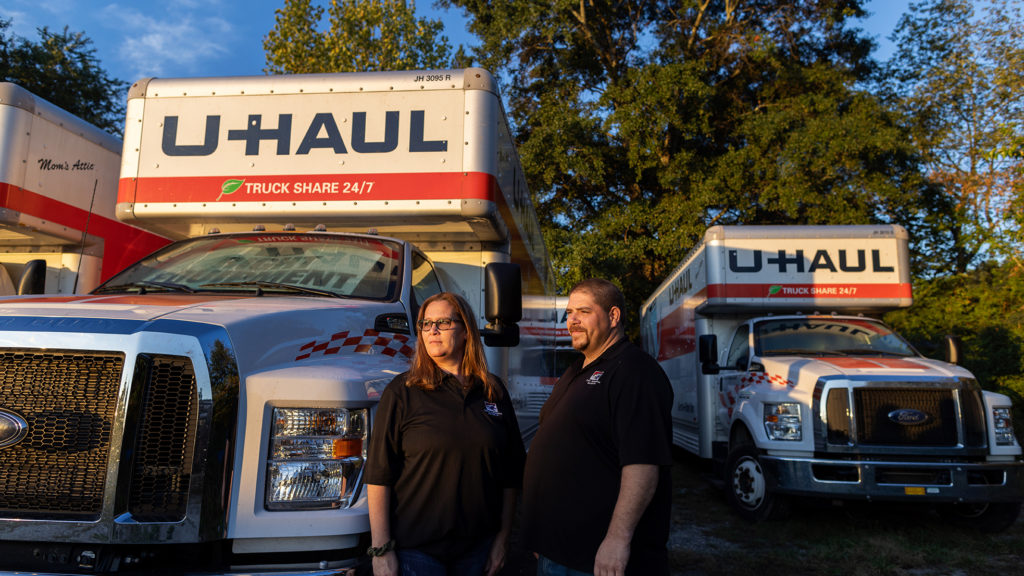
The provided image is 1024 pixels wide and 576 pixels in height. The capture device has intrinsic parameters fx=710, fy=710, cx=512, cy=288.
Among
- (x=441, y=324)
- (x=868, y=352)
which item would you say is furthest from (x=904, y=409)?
(x=441, y=324)

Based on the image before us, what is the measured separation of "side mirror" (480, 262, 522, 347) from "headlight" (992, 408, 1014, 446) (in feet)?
16.3

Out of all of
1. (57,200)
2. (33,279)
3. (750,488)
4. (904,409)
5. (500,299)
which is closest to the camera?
(500,299)

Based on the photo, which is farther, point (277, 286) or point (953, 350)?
point (953, 350)

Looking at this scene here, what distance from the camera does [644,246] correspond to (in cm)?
1981

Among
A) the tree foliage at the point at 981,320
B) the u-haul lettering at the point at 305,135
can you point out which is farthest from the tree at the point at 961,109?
the u-haul lettering at the point at 305,135

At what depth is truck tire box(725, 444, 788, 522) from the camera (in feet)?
22.1

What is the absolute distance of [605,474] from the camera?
241 centimetres

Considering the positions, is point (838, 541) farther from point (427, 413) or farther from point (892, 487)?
point (427, 413)

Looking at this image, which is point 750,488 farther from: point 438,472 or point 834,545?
point 438,472

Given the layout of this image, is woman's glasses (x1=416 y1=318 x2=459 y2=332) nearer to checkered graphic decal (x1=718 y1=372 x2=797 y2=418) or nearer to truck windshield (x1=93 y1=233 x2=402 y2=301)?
truck windshield (x1=93 y1=233 x2=402 y2=301)

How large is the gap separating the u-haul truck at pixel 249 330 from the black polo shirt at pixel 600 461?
2.28 ft

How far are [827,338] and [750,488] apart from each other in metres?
1.94

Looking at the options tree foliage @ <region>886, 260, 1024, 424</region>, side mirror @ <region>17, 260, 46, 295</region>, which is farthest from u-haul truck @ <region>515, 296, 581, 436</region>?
tree foliage @ <region>886, 260, 1024, 424</region>

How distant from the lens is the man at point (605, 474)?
229 centimetres
